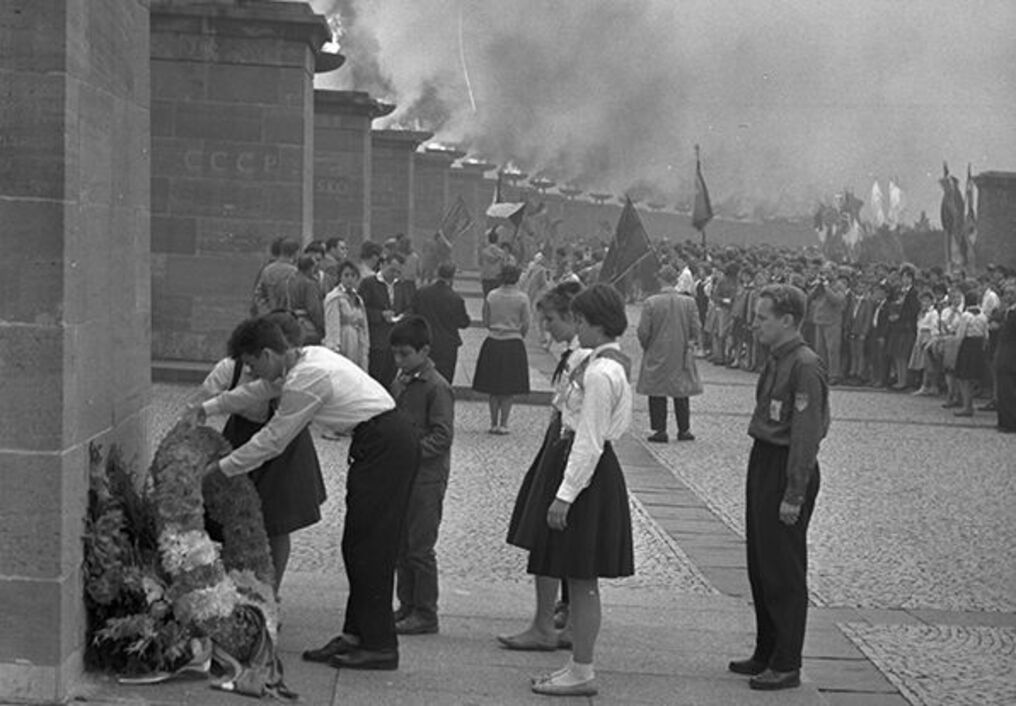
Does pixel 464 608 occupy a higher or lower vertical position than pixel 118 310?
lower

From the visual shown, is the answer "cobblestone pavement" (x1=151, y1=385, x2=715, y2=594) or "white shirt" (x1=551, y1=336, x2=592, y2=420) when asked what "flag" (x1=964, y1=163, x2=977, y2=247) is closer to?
"cobblestone pavement" (x1=151, y1=385, x2=715, y2=594)

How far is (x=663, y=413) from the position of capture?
1611 centimetres

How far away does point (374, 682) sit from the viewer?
7207mm

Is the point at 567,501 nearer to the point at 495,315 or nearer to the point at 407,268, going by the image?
the point at 495,315

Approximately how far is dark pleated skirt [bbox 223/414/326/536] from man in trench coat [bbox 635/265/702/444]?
876 cm

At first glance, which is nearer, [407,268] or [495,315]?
[495,315]

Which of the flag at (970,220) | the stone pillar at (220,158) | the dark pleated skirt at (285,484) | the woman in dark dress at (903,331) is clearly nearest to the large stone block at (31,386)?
the dark pleated skirt at (285,484)

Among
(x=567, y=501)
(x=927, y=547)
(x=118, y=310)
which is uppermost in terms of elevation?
(x=118, y=310)

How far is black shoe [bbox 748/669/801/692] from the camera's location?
7418mm

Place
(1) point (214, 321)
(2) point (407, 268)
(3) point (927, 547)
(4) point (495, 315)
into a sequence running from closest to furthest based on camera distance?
(3) point (927, 547)
(4) point (495, 315)
(1) point (214, 321)
(2) point (407, 268)

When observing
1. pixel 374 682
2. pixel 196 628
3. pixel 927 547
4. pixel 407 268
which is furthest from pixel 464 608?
pixel 407 268

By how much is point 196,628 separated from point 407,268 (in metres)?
15.4

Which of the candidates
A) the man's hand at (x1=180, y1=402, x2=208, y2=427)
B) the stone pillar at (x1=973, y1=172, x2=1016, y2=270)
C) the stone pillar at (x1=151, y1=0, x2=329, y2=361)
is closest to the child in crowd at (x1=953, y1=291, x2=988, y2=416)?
the stone pillar at (x1=151, y1=0, x2=329, y2=361)

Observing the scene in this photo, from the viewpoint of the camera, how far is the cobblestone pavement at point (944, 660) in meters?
7.54
